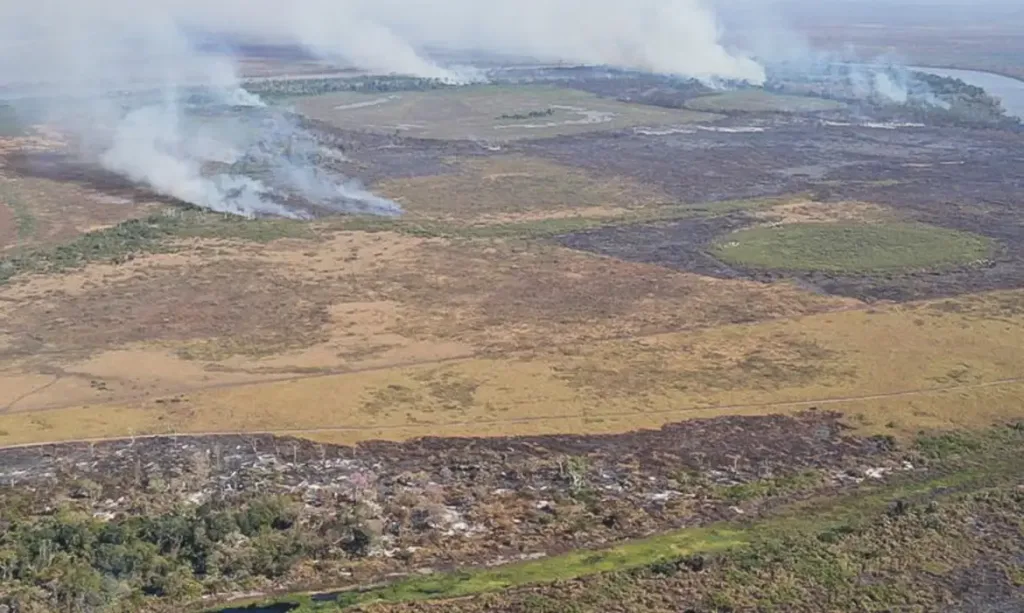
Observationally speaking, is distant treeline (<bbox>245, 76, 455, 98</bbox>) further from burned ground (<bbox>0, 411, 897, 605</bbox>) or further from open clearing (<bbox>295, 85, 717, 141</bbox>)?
burned ground (<bbox>0, 411, 897, 605</bbox>)

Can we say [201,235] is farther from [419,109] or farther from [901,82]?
[901,82]

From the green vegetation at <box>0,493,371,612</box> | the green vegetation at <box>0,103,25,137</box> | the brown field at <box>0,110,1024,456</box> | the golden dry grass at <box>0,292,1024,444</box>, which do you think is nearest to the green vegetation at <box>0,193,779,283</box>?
the brown field at <box>0,110,1024,456</box>

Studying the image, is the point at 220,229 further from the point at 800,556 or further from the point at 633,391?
the point at 800,556

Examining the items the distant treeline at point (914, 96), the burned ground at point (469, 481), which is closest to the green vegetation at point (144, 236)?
the burned ground at point (469, 481)

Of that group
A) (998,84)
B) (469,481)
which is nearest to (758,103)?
(998,84)

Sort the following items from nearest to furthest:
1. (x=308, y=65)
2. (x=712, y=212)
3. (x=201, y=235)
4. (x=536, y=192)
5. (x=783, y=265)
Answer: (x=783, y=265) < (x=201, y=235) < (x=712, y=212) < (x=536, y=192) < (x=308, y=65)

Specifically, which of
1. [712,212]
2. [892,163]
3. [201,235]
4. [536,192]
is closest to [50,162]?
[201,235]
